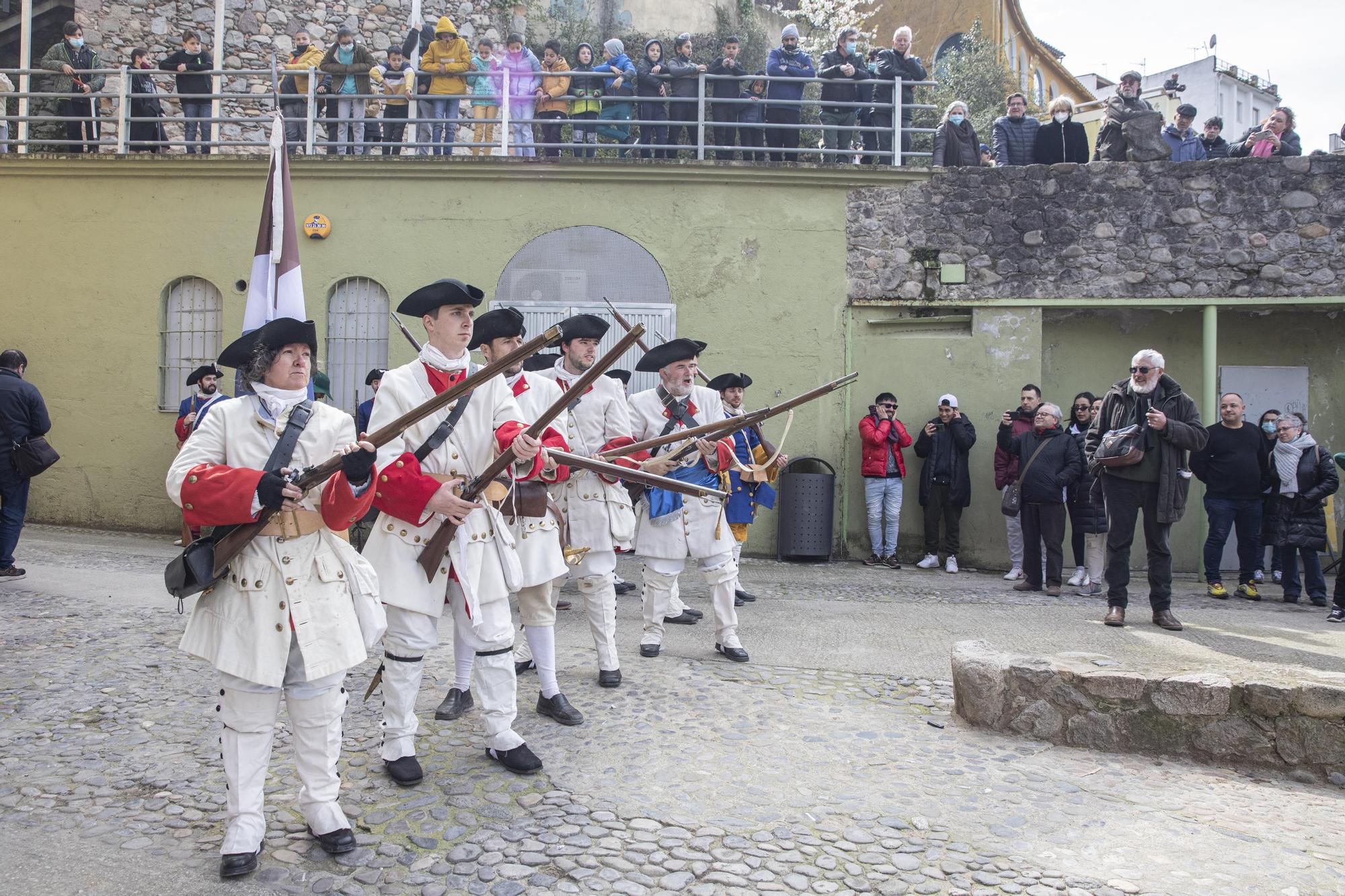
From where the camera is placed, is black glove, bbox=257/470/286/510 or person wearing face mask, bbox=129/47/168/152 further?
person wearing face mask, bbox=129/47/168/152

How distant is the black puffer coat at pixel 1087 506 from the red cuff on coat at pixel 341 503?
7.99 meters

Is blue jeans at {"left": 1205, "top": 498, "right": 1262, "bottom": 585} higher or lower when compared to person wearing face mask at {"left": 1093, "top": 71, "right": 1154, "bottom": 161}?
lower

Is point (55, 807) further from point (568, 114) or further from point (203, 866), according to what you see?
point (568, 114)

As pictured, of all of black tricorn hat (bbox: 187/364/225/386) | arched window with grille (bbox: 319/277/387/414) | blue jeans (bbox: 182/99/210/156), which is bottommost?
black tricorn hat (bbox: 187/364/225/386)

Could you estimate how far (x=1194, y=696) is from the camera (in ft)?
17.1

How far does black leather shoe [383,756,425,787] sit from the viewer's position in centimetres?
443

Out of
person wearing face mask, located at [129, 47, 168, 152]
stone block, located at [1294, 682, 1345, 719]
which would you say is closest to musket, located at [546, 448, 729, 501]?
stone block, located at [1294, 682, 1345, 719]

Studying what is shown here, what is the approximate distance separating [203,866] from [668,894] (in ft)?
5.37

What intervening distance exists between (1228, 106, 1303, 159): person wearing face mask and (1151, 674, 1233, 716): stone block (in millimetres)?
9388

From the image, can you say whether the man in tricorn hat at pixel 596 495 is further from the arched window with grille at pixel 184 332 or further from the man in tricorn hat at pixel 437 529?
the arched window with grille at pixel 184 332

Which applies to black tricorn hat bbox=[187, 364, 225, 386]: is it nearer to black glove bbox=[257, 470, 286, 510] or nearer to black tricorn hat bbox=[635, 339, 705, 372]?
black tricorn hat bbox=[635, 339, 705, 372]

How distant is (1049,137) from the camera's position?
1256 cm

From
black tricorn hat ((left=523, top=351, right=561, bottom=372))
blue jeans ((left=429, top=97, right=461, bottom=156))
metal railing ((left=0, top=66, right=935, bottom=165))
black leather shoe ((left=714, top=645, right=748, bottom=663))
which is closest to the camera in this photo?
black leather shoe ((left=714, top=645, right=748, bottom=663))

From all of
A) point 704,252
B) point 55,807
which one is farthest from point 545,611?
point 704,252
